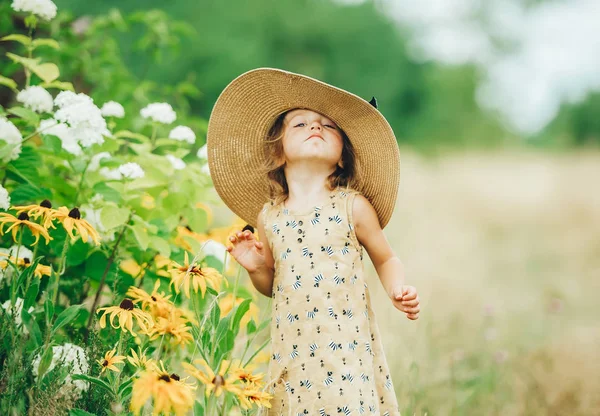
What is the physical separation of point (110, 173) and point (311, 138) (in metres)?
0.95

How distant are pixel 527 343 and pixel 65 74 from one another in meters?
3.31

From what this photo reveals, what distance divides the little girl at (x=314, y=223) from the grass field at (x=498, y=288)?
2.30 feet

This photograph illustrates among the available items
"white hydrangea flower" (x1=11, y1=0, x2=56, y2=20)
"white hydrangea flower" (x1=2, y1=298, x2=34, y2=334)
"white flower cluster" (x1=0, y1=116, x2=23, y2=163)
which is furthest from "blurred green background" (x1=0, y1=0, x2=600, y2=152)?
"white hydrangea flower" (x1=2, y1=298, x2=34, y2=334)

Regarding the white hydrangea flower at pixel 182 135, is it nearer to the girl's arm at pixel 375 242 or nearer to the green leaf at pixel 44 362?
the girl's arm at pixel 375 242

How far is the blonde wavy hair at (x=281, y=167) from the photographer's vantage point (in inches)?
87.3

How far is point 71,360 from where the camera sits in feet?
6.62

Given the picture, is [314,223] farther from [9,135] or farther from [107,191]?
[9,135]

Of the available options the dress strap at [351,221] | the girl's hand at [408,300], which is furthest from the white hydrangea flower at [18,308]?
the girl's hand at [408,300]

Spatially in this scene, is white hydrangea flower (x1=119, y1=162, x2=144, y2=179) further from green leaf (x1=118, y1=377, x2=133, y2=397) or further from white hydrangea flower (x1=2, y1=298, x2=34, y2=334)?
green leaf (x1=118, y1=377, x2=133, y2=397)

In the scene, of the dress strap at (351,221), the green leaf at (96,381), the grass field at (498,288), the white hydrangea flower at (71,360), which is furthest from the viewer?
the grass field at (498,288)

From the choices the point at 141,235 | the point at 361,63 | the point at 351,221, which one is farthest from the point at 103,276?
the point at 361,63

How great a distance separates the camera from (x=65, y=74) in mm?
3801

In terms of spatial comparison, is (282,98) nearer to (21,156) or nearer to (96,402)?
(21,156)

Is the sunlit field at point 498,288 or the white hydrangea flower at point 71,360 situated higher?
the sunlit field at point 498,288
